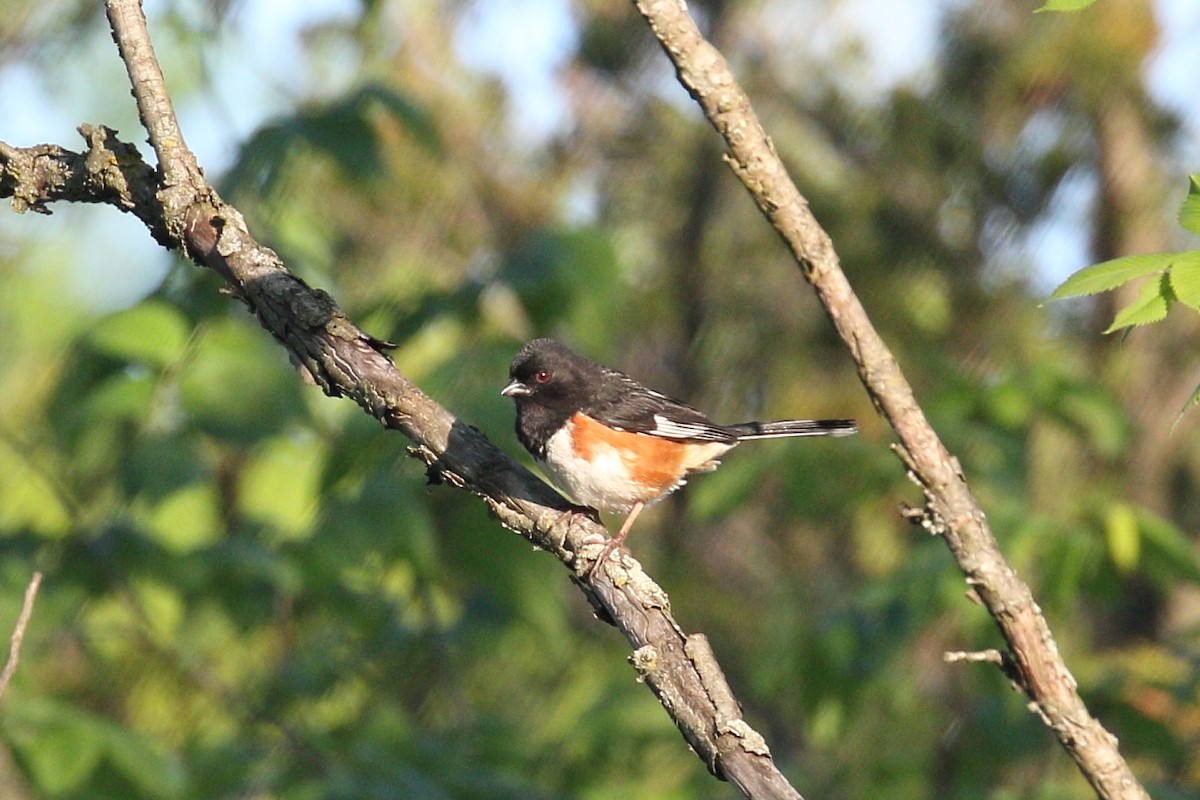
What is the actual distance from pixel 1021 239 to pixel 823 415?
1.41 metres

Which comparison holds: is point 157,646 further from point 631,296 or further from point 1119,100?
point 1119,100

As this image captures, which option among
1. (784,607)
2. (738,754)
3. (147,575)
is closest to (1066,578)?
(784,607)

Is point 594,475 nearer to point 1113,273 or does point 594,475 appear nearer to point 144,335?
point 144,335

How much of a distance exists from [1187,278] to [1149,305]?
0.10 metres

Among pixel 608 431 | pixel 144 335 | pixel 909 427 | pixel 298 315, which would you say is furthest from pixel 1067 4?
pixel 144 335

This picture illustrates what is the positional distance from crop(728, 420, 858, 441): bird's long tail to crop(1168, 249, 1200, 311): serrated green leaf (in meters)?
1.99

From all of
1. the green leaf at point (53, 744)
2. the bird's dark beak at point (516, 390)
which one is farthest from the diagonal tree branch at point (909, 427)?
the green leaf at point (53, 744)

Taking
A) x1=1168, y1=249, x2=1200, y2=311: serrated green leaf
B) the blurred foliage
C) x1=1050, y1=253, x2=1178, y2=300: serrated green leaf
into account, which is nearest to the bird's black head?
the blurred foliage

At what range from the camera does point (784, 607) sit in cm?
510

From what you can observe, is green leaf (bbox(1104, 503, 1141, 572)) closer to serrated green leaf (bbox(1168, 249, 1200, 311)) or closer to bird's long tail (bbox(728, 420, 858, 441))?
bird's long tail (bbox(728, 420, 858, 441))

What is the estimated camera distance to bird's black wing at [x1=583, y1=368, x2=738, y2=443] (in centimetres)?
383

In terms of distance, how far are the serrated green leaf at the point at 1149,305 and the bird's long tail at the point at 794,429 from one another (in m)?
1.92

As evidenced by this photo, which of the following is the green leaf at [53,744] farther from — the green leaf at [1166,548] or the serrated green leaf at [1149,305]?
the green leaf at [1166,548]

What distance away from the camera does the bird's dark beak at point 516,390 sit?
12.1 feet
